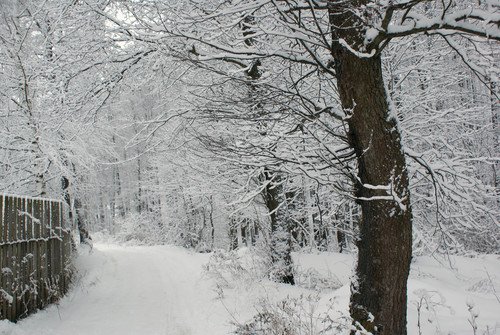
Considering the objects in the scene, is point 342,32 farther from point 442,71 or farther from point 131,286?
point 131,286

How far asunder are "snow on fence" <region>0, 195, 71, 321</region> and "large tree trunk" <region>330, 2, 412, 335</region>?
5.66 metres

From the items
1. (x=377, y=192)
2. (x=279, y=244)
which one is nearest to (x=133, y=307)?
(x=279, y=244)

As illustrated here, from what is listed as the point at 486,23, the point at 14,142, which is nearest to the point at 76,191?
the point at 14,142

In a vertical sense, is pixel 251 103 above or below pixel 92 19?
below

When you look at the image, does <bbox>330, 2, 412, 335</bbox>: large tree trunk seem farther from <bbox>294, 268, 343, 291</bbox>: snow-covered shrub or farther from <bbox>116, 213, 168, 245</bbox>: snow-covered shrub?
<bbox>116, 213, 168, 245</bbox>: snow-covered shrub

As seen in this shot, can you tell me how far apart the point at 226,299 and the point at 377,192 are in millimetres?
5339

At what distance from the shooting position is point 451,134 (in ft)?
31.5

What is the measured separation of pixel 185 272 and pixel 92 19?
7.69m

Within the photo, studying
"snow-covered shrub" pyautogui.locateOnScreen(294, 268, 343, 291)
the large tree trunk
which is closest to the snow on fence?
"snow-covered shrub" pyautogui.locateOnScreen(294, 268, 343, 291)

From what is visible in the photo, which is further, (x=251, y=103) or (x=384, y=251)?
(x=251, y=103)

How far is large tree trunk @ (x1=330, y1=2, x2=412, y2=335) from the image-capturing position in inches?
139

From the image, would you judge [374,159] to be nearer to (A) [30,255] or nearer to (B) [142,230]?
(A) [30,255]

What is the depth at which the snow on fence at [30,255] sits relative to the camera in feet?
21.4

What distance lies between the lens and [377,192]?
11.8 feet
